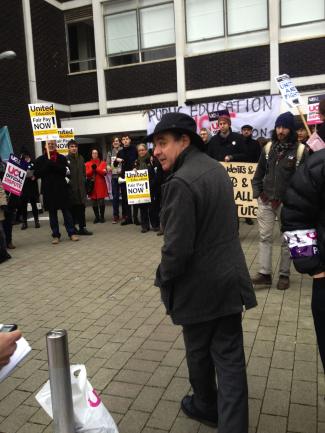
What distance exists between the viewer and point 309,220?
8.16 ft

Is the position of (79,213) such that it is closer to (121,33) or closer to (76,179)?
(76,179)

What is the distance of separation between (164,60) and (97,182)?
6694 mm

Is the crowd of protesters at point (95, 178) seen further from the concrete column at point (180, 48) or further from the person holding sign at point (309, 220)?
the person holding sign at point (309, 220)

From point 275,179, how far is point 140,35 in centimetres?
1302

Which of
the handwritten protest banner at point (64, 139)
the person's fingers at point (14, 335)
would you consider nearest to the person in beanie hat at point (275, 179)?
the person's fingers at point (14, 335)

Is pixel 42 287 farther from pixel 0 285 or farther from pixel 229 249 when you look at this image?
pixel 229 249

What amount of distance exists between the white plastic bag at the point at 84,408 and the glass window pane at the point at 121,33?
15890mm

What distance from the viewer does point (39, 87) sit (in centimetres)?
1588

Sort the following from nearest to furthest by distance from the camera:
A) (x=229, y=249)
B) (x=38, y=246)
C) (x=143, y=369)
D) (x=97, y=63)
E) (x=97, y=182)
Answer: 1. (x=229, y=249)
2. (x=143, y=369)
3. (x=38, y=246)
4. (x=97, y=182)
5. (x=97, y=63)

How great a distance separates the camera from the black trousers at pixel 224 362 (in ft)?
8.41

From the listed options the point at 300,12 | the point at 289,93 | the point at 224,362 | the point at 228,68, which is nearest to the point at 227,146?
the point at 289,93

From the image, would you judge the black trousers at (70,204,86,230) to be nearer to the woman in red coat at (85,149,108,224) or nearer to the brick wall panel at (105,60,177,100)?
the woman in red coat at (85,149,108,224)

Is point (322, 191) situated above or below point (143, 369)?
above

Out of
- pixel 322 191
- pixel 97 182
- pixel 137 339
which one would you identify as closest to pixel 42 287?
pixel 137 339
